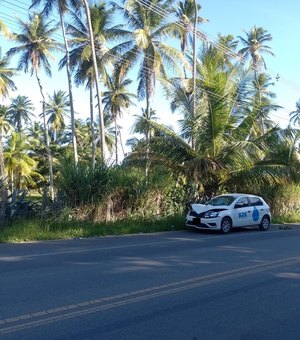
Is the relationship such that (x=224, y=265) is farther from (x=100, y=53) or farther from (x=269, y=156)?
(x=100, y=53)

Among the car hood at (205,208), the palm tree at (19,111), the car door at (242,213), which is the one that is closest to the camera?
the car hood at (205,208)

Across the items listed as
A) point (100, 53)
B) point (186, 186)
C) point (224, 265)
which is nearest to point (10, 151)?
point (100, 53)

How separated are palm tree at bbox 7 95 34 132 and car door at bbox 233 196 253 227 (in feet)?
200

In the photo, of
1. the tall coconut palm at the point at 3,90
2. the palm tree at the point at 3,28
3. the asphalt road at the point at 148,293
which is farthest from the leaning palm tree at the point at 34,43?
the asphalt road at the point at 148,293

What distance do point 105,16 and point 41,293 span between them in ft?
105

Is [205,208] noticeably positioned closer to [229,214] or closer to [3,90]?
[229,214]

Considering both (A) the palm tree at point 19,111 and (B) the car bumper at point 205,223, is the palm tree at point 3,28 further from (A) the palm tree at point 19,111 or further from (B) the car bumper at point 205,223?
(A) the palm tree at point 19,111

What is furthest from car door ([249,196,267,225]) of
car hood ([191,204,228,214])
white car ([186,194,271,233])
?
car hood ([191,204,228,214])

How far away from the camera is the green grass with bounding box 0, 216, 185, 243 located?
1376 cm

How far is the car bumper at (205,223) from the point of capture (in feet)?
55.9

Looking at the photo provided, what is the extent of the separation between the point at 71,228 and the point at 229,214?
6.03 meters

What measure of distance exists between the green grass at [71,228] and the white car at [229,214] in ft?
4.57

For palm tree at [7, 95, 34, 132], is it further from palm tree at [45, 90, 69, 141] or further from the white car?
the white car

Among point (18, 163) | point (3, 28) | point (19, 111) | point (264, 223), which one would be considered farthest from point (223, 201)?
point (19, 111)
